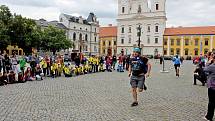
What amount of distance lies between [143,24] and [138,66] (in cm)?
8992

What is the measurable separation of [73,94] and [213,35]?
3304 inches

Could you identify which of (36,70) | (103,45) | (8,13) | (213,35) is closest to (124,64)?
(36,70)

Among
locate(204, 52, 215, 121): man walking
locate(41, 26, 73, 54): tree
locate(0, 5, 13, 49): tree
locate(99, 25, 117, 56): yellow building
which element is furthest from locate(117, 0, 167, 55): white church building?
locate(204, 52, 215, 121): man walking

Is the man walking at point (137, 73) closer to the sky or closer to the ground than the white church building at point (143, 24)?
closer to the ground

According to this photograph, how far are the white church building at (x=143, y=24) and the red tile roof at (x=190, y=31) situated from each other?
266 cm

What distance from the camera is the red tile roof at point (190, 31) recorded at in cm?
9073

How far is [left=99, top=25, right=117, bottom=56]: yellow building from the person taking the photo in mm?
109125

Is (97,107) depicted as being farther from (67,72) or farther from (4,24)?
(4,24)

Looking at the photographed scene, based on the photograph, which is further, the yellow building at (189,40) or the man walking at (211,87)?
the yellow building at (189,40)

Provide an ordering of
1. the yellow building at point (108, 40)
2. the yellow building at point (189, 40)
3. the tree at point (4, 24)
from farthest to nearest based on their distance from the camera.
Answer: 1. the yellow building at point (108, 40)
2. the yellow building at point (189, 40)
3. the tree at point (4, 24)

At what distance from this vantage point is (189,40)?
307 ft

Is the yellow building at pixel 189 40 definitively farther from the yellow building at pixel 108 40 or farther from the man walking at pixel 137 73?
the man walking at pixel 137 73

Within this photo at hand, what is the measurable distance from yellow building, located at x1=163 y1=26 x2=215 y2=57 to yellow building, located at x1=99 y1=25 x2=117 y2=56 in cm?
2037

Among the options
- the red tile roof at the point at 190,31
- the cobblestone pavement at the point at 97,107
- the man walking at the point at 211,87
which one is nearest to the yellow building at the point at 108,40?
the red tile roof at the point at 190,31
